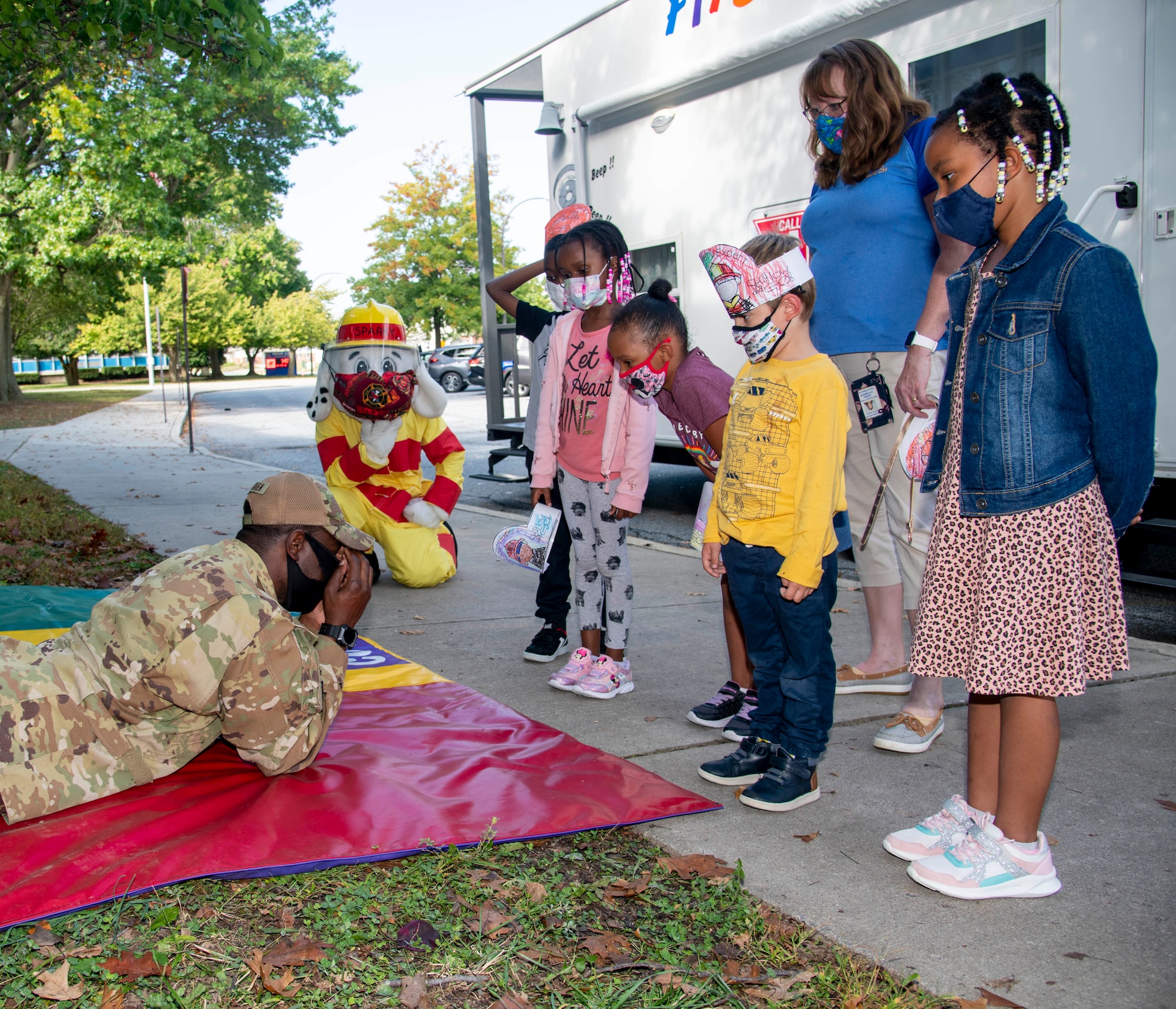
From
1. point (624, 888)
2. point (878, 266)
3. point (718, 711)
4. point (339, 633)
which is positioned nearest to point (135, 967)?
point (624, 888)

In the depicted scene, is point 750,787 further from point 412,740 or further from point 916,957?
point 412,740

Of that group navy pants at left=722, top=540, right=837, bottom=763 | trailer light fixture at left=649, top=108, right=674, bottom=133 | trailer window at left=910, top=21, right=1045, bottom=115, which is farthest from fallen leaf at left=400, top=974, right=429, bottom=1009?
trailer light fixture at left=649, top=108, right=674, bottom=133

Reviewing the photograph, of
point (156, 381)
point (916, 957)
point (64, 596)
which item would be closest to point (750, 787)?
point (916, 957)

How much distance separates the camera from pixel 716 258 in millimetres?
3074

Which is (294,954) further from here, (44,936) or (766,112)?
(766,112)

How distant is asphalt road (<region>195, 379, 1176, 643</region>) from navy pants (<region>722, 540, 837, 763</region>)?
100 inches

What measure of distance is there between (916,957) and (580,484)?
235 centimetres

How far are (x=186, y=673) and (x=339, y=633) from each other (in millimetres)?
600

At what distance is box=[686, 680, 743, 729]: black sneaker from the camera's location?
3742 millimetres

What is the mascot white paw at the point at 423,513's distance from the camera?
632 centimetres

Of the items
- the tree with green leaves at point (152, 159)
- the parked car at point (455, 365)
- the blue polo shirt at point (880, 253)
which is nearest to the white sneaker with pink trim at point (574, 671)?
the blue polo shirt at point (880, 253)

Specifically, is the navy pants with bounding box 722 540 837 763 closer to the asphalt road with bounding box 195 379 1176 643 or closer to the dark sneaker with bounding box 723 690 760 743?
the dark sneaker with bounding box 723 690 760 743

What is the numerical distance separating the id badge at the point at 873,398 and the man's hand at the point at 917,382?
0.25 m

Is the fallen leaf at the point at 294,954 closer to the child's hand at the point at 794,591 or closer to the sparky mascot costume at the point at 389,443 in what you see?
the child's hand at the point at 794,591
